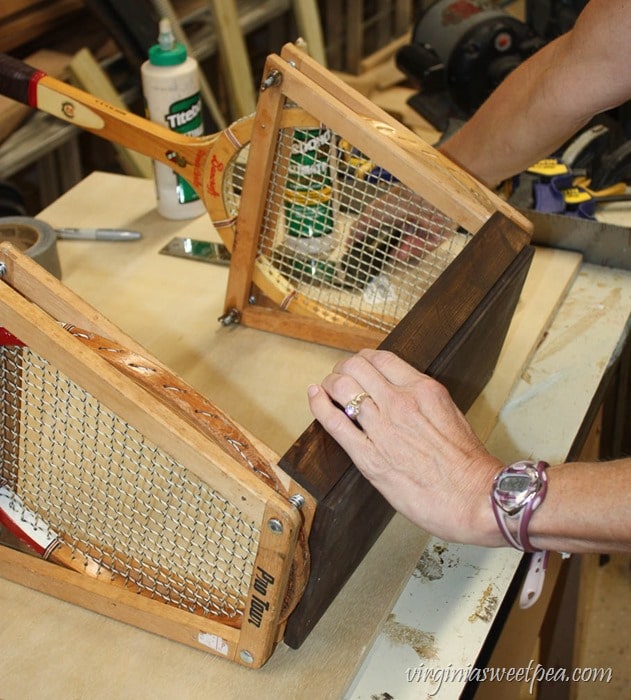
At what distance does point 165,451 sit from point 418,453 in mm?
201

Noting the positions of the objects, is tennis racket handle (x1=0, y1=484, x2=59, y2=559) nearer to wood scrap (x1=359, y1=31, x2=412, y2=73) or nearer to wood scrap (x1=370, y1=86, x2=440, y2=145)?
wood scrap (x1=370, y1=86, x2=440, y2=145)

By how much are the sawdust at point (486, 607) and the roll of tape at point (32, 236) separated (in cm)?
64

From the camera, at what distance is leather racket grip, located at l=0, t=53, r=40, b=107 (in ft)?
3.67

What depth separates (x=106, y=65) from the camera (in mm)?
1979

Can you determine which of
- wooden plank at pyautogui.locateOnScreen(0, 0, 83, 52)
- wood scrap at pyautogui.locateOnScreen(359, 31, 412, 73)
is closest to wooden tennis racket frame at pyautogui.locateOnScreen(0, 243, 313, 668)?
wooden plank at pyautogui.locateOnScreen(0, 0, 83, 52)

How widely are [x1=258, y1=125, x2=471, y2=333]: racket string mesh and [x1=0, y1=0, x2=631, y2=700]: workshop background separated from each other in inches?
16.2

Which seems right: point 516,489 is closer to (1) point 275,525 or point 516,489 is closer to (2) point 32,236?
(1) point 275,525

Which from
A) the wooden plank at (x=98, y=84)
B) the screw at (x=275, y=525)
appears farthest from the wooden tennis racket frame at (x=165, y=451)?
the wooden plank at (x=98, y=84)

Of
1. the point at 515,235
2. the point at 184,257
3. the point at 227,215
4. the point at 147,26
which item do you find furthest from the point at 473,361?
the point at 147,26

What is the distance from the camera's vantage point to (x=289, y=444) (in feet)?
3.02

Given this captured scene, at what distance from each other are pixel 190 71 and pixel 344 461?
696 mm

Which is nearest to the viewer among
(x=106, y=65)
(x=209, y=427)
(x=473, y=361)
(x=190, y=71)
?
(x=209, y=427)

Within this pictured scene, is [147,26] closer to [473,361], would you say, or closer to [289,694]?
[473,361]

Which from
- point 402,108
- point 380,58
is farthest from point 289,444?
point 380,58
